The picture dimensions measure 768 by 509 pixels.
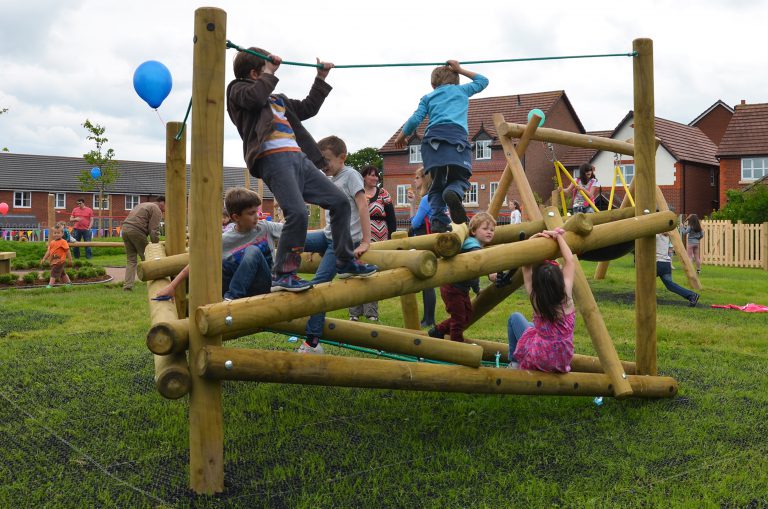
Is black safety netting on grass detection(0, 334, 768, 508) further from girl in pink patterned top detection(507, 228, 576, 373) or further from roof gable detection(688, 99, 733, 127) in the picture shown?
roof gable detection(688, 99, 733, 127)

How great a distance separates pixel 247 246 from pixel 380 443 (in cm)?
161

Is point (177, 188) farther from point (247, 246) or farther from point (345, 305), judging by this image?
point (345, 305)

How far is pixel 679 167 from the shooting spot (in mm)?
41750

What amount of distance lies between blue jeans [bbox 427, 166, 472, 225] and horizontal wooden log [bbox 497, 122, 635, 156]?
1054mm

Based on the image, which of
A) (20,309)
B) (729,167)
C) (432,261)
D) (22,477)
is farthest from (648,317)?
(729,167)

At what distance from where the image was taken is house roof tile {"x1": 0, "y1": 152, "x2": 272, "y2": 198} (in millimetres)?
55750

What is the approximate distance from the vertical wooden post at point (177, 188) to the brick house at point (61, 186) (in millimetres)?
46331

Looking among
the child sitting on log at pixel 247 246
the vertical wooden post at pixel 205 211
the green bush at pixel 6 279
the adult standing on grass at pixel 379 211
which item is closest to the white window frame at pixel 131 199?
the green bush at pixel 6 279

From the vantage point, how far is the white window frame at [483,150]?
46750mm

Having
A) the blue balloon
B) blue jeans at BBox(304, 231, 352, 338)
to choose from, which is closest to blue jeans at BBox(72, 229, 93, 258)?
the blue balloon

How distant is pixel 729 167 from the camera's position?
39219 mm

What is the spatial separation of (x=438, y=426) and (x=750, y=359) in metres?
4.15

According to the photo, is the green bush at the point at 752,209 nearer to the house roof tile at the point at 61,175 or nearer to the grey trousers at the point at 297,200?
the grey trousers at the point at 297,200

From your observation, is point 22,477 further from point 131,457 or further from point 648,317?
point 648,317
